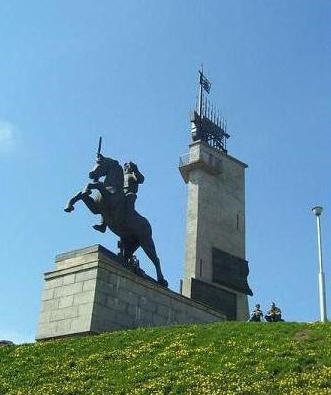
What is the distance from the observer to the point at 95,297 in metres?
23.9

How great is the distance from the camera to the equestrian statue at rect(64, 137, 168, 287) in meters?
26.3

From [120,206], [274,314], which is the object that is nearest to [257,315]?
[274,314]

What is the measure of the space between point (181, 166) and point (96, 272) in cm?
2329

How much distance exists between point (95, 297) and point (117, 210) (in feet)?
13.4

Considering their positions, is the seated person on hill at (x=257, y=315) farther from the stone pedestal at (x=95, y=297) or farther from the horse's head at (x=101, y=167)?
the horse's head at (x=101, y=167)

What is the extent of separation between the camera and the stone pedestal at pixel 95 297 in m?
23.9

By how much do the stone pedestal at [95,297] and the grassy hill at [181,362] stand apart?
7.34 feet

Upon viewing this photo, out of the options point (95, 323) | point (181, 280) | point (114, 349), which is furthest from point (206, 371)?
point (181, 280)

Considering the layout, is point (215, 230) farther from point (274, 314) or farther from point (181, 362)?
point (181, 362)

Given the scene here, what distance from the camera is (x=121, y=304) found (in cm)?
2483

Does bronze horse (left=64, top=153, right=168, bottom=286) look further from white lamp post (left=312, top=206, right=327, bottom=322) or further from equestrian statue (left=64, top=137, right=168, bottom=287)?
white lamp post (left=312, top=206, right=327, bottom=322)

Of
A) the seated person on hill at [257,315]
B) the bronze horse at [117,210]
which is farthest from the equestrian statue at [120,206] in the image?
the seated person on hill at [257,315]

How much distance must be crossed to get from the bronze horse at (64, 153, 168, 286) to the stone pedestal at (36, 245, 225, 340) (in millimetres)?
1461

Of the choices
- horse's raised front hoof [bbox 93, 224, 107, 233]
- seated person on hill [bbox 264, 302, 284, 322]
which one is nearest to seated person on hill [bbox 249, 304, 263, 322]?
seated person on hill [bbox 264, 302, 284, 322]
